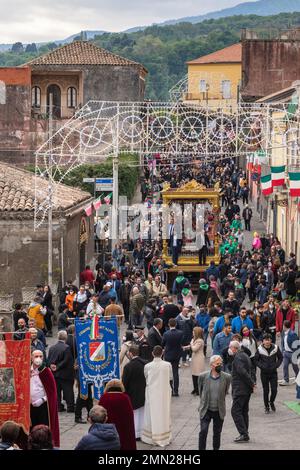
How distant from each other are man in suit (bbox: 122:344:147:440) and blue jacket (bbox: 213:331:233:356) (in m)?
4.31

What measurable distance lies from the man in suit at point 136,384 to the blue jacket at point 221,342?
170 inches

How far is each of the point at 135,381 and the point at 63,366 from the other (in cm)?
246

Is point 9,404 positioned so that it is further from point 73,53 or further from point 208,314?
point 73,53

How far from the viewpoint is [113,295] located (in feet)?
109

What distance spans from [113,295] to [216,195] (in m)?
10.8

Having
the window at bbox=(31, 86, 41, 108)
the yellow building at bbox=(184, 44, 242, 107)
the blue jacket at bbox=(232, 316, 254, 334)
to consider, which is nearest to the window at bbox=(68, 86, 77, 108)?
Result: the window at bbox=(31, 86, 41, 108)

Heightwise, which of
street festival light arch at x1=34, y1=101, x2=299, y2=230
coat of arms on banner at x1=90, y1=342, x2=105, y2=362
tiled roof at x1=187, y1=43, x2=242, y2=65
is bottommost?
coat of arms on banner at x1=90, y1=342, x2=105, y2=362

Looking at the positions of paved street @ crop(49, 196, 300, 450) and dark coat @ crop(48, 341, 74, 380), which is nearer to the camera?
paved street @ crop(49, 196, 300, 450)

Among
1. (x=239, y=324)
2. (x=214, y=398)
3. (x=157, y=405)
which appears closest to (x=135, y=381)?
(x=157, y=405)

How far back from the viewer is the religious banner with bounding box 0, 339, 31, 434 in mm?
18500

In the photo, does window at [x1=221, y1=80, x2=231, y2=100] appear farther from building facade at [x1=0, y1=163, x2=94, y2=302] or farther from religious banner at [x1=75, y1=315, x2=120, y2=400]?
religious banner at [x1=75, y1=315, x2=120, y2=400]

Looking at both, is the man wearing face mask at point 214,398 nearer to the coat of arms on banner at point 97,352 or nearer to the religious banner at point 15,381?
the religious banner at point 15,381

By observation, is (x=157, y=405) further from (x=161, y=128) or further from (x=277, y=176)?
(x=277, y=176)
